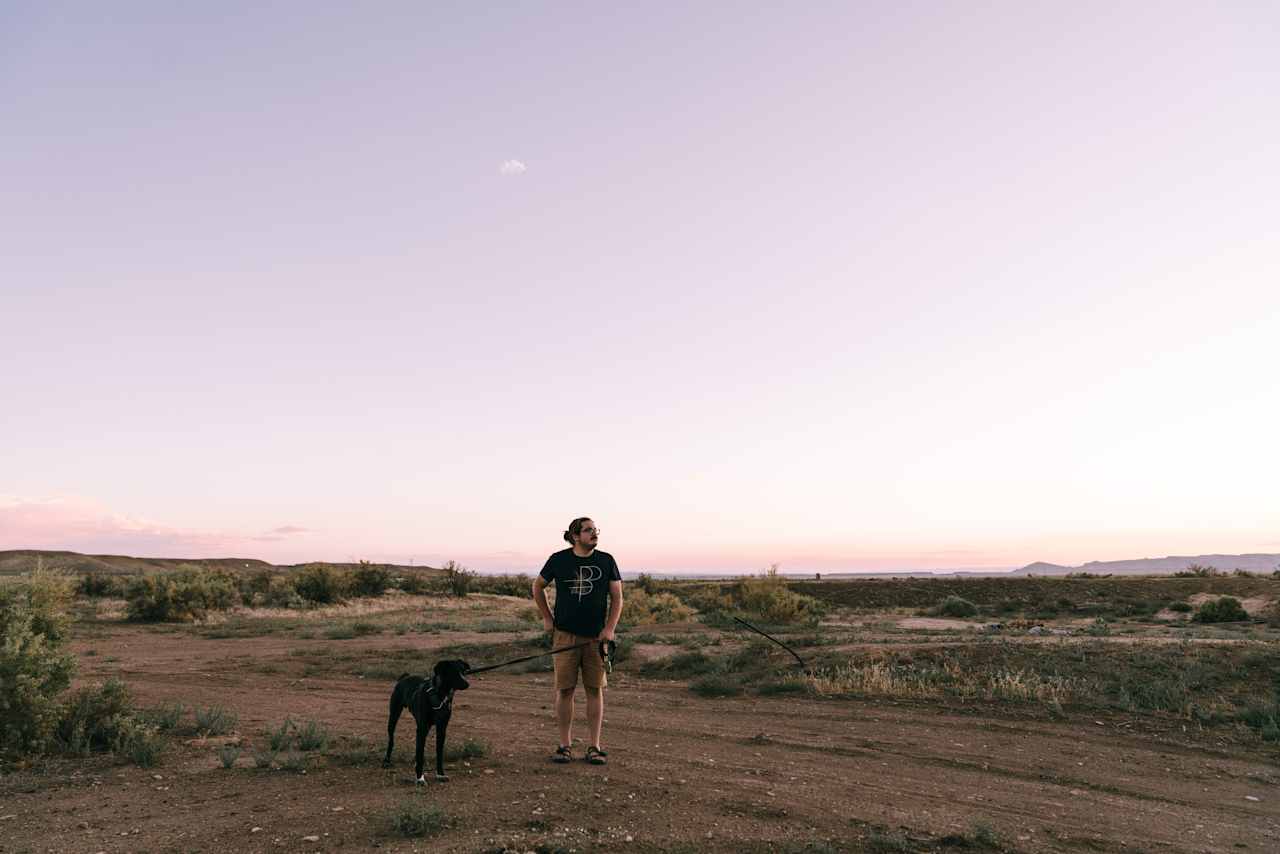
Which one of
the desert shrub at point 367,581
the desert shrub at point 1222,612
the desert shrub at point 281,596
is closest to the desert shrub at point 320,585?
the desert shrub at point 281,596

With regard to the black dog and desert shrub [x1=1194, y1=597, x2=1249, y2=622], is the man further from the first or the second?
desert shrub [x1=1194, y1=597, x2=1249, y2=622]

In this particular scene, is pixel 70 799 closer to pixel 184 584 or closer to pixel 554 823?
pixel 554 823

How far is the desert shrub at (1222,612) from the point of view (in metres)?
30.7

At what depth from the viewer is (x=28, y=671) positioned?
866 centimetres

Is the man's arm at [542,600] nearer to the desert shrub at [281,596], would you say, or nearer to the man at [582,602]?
the man at [582,602]

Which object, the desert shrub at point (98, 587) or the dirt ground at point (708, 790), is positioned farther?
A: the desert shrub at point (98, 587)

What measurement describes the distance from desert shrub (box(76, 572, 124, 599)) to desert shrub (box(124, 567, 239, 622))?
5888 millimetres

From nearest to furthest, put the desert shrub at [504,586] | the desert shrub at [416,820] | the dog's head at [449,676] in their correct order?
the desert shrub at [416,820]
the dog's head at [449,676]
the desert shrub at [504,586]

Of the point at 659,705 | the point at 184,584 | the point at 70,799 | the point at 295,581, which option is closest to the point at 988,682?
the point at 659,705

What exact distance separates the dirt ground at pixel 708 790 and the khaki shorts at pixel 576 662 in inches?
33.8

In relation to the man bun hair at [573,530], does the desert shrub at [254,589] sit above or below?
below

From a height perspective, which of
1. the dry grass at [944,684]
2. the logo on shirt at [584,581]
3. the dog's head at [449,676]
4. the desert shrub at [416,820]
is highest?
the logo on shirt at [584,581]

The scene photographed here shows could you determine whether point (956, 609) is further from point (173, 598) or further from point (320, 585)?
point (173, 598)

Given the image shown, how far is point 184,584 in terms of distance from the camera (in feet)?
103
